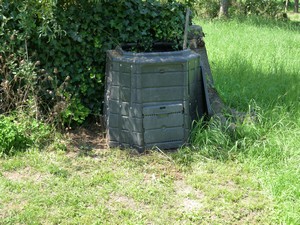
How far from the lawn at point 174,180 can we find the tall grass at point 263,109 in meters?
0.01

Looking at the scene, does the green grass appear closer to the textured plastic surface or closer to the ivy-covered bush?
the textured plastic surface

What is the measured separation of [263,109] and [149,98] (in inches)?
68.5

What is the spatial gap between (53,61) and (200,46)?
217 centimetres

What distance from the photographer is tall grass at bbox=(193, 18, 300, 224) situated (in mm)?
4617

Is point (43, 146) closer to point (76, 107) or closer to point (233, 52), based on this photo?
point (76, 107)

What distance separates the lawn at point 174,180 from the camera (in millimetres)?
4207

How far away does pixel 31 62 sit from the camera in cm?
572

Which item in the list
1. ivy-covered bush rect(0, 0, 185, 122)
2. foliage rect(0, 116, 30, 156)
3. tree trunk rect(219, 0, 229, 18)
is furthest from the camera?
tree trunk rect(219, 0, 229, 18)

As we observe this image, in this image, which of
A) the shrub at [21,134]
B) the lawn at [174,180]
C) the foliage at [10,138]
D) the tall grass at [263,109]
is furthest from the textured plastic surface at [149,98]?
the foliage at [10,138]

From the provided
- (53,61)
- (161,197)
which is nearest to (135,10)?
(53,61)

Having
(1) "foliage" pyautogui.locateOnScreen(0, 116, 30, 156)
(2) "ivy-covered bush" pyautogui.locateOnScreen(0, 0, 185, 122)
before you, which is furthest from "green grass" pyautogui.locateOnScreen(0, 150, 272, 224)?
(2) "ivy-covered bush" pyautogui.locateOnScreen(0, 0, 185, 122)

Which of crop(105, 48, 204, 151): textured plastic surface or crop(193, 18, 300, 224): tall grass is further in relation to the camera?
crop(105, 48, 204, 151): textured plastic surface

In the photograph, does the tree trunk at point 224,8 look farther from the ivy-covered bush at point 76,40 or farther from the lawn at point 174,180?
the ivy-covered bush at point 76,40

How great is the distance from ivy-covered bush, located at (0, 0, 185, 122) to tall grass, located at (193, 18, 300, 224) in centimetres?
140
